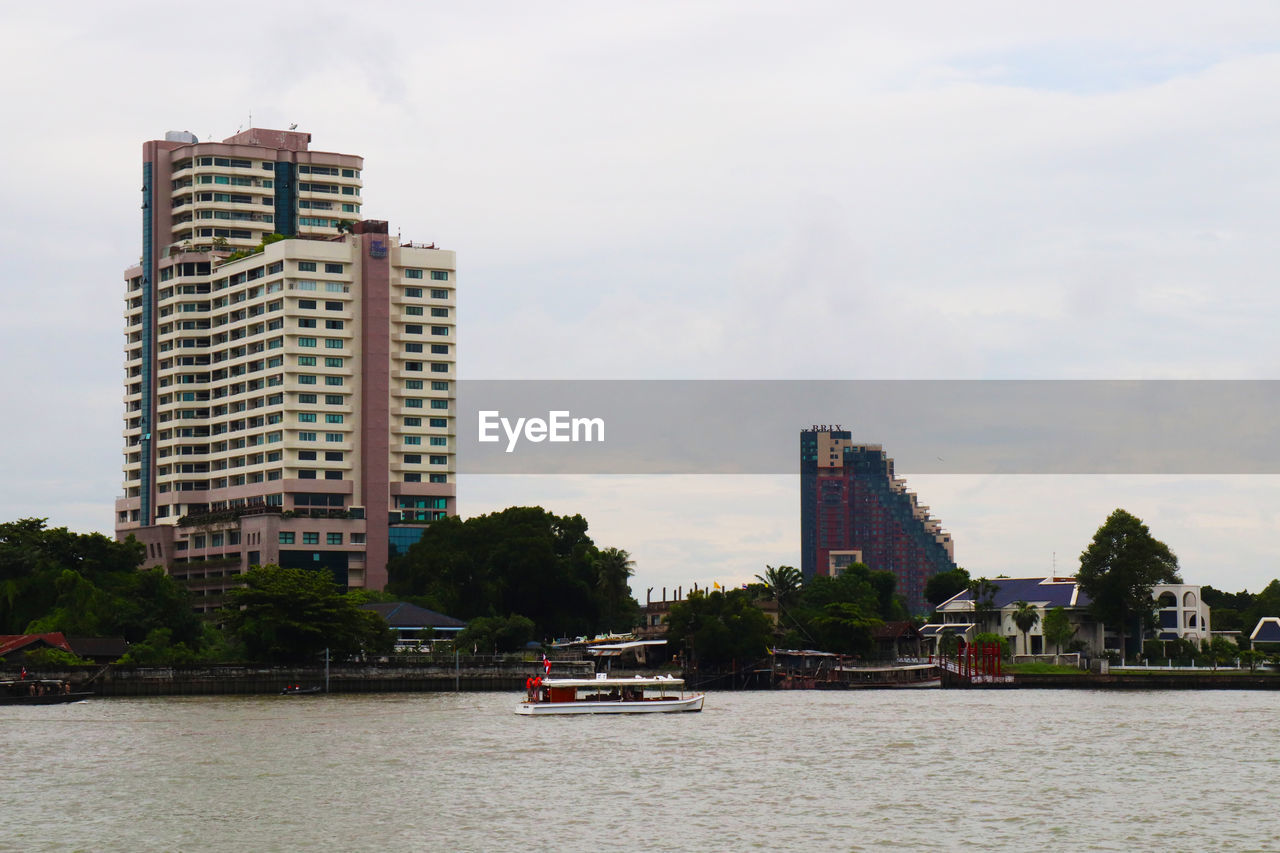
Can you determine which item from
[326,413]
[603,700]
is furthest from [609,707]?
[326,413]

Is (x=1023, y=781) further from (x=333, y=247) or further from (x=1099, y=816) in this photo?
(x=333, y=247)

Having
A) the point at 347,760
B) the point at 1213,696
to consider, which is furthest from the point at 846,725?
the point at 1213,696

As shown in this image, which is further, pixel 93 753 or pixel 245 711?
pixel 245 711

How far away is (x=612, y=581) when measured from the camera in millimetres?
183250

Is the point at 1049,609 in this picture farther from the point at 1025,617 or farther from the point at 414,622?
the point at 414,622

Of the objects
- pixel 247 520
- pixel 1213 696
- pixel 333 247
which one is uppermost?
pixel 333 247

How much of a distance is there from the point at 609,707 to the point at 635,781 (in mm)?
40094

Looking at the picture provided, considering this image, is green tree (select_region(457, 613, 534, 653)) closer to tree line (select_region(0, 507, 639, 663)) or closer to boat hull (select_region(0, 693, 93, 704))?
tree line (select_region(0, 507, 639, 663))

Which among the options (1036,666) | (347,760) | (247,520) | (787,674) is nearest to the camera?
(347,760)

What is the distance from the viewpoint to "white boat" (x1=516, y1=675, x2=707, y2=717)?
10288 cm

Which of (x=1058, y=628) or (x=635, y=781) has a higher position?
Result: (x=1058, y=628)

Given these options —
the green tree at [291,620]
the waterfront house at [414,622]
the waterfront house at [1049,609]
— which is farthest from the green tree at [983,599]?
the green tree at [291,620]

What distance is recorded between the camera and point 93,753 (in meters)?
74.8

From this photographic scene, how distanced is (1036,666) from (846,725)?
253 feet
